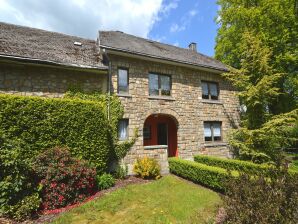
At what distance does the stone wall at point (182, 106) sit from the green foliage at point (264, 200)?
7.26 metres

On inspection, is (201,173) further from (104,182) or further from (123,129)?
(123,129)

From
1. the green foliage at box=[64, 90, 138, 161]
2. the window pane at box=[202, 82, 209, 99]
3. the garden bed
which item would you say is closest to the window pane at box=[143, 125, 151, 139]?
the green foliage at box=[64, 90, 138, 161]

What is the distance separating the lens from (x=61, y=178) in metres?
7.11

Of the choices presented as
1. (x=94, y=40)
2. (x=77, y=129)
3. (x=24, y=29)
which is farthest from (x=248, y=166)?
(x=24, y=29)

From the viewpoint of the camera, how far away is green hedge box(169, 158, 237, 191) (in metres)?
8.37

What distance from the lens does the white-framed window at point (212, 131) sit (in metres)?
15.0

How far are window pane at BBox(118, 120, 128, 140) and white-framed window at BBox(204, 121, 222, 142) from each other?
6.21m

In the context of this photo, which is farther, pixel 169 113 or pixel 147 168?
pixel 169 113

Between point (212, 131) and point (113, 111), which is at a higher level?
point (113, 111)

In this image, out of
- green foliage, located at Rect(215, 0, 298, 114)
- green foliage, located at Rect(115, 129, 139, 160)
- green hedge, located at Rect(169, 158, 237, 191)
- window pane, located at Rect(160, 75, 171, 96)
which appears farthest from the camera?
green foliage, located at Rect(215, 0, 298, 114)

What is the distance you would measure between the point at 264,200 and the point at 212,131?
37.8 ft

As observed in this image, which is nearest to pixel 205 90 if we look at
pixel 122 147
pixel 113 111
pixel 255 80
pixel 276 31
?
pixel 255 80

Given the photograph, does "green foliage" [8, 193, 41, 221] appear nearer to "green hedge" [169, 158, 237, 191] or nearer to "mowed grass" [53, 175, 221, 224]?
"mowed grass" [53, 175, 221, 224]

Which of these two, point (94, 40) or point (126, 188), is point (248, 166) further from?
point (94, 40)
